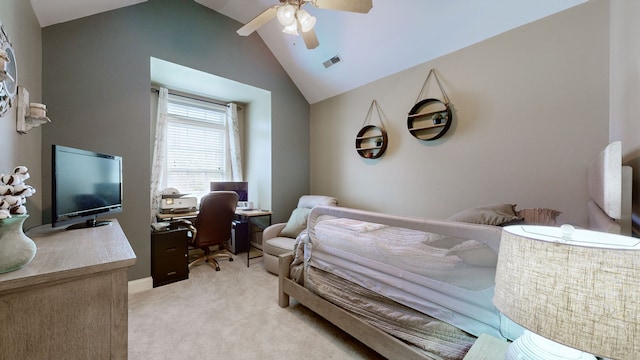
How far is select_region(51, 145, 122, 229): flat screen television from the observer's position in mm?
1439

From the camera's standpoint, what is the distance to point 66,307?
855 millimetres

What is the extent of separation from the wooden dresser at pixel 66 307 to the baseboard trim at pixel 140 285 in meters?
1.83

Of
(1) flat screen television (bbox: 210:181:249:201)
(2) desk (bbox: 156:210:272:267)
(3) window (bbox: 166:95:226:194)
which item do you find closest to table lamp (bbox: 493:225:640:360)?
(2) desk (bbox: 156:210:272:267)

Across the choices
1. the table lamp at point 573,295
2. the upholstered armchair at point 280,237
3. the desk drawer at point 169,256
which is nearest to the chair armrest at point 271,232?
the upholstered armchair at point 280,237

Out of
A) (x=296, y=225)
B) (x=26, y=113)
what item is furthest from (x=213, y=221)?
(x=26, y=113)

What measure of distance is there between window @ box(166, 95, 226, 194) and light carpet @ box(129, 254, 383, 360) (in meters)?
1.79

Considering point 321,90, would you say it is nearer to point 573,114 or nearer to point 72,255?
point 573,114

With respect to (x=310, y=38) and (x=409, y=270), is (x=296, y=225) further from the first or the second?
(x=310, y=38)

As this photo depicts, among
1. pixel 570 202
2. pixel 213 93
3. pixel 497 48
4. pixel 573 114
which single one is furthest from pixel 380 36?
pixel 213 93

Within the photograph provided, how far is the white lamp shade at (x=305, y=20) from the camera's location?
1903 mm

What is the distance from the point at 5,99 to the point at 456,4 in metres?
3.37

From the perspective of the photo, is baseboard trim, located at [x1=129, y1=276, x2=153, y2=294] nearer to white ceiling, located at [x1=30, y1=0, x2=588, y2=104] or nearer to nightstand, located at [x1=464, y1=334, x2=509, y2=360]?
white ceiling, located at [x1=30, y1=0, x2=588, y2=104]

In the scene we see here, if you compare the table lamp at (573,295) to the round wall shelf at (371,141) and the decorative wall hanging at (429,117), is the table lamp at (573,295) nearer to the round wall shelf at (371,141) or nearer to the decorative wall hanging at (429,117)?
the decorative wall hanging at (429,117)

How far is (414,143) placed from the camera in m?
2.85
